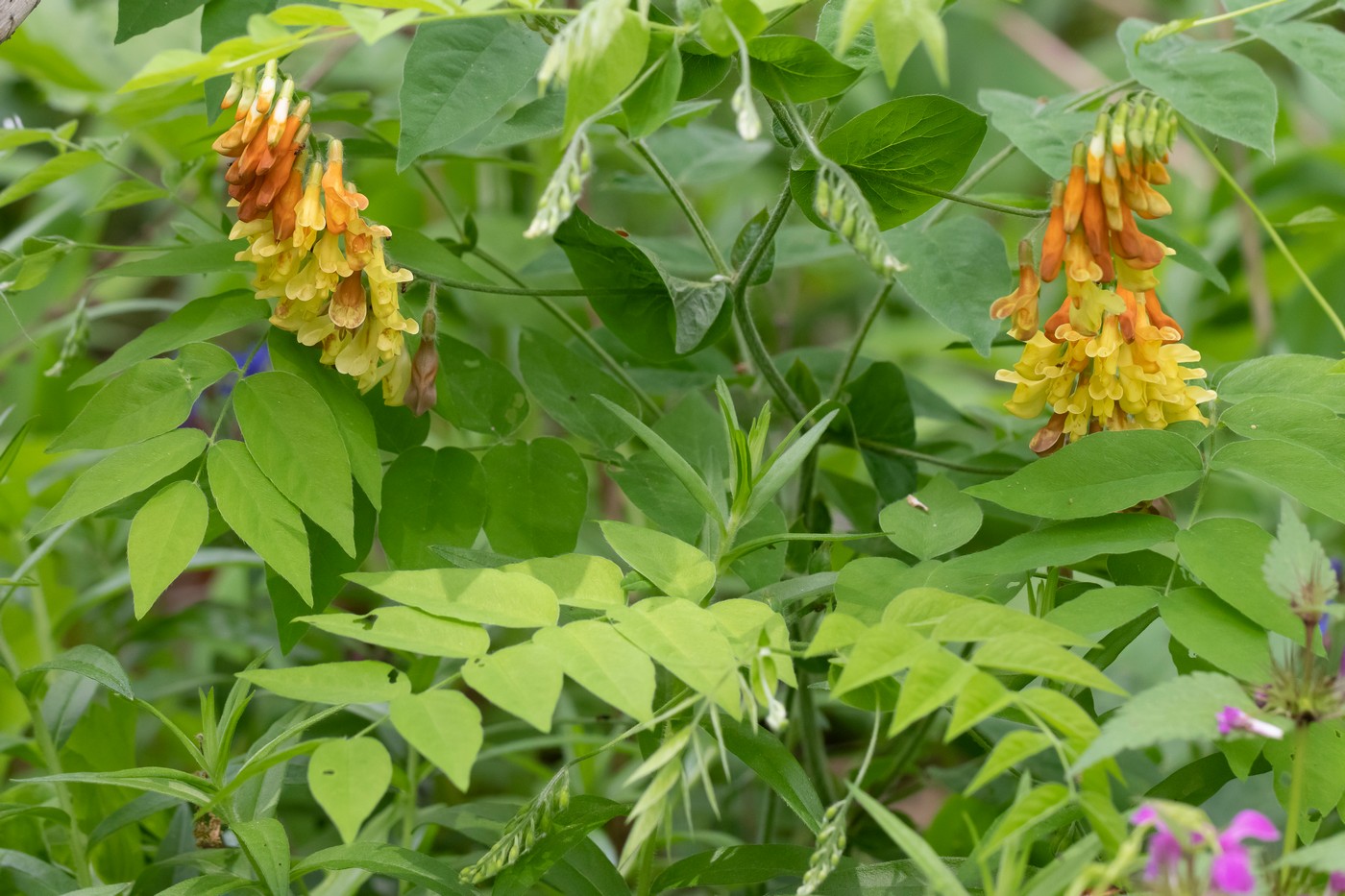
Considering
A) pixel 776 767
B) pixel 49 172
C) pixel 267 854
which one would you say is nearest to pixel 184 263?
pixel 49 172

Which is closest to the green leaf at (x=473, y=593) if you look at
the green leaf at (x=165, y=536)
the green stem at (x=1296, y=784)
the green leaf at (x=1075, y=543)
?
the green leaf at (x=165, y=536)

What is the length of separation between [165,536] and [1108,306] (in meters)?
0.51

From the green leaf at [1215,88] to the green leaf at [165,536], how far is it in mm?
579

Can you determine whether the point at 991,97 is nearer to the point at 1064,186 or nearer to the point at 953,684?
the point at 1064,186

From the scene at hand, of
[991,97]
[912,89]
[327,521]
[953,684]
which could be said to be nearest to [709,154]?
[991,97]

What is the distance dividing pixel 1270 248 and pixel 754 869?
1.46 m

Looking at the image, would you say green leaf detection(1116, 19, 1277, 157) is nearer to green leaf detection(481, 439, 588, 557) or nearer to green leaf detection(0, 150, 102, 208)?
green leaf detection(481, 439, 588, 557)

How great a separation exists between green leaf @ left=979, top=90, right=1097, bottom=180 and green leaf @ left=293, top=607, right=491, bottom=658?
415mm

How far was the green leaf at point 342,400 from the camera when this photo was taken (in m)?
0.63

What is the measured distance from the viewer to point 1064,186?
628mm

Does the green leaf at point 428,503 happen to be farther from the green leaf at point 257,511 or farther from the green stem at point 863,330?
the green stem at point 863,330

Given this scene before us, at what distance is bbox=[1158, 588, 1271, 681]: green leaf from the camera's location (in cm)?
49

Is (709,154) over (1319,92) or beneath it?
over

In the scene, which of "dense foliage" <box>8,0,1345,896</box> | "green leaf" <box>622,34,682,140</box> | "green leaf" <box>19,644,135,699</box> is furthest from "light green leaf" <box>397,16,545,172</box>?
"green leaf" <box>19,644,135,699</box>
